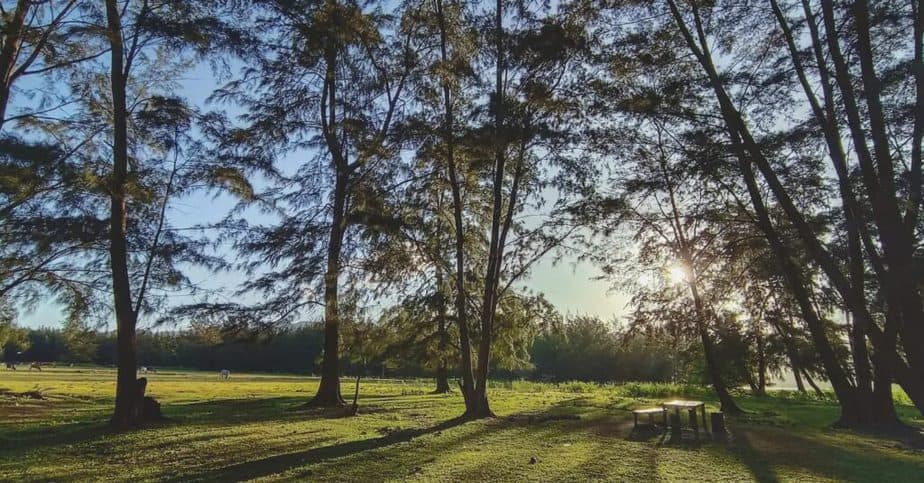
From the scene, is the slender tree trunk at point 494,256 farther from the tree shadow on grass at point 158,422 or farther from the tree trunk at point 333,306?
the tree shadow on grass at point 158,422

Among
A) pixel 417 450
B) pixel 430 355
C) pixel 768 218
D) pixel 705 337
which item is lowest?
pixel 417 450

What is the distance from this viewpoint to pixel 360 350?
14305 millimetres

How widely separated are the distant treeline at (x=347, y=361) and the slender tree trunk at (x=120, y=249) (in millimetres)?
1838

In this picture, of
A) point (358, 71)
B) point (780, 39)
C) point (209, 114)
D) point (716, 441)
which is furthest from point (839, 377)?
point (209, 114)

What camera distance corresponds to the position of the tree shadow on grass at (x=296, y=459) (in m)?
7.41

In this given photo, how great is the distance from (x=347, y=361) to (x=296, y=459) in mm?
22584

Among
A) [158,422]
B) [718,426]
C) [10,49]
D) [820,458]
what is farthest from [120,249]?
[820,458]

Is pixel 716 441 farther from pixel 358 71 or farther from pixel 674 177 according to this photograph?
pixel 358 71

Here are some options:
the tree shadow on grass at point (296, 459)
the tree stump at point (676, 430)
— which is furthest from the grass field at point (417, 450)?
the tree stump at point (676, 430)

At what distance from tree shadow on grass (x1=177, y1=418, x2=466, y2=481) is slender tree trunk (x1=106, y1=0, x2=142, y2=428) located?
18.4 feet

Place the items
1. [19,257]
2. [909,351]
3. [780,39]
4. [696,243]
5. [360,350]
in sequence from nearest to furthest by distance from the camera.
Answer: [909,351] → [780,39] → [19,257] → [696,243] → [360,350]

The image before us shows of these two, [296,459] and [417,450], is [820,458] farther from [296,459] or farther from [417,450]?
[296,459]

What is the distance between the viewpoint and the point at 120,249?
12.8 meters

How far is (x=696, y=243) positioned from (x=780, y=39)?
15.3 ft
